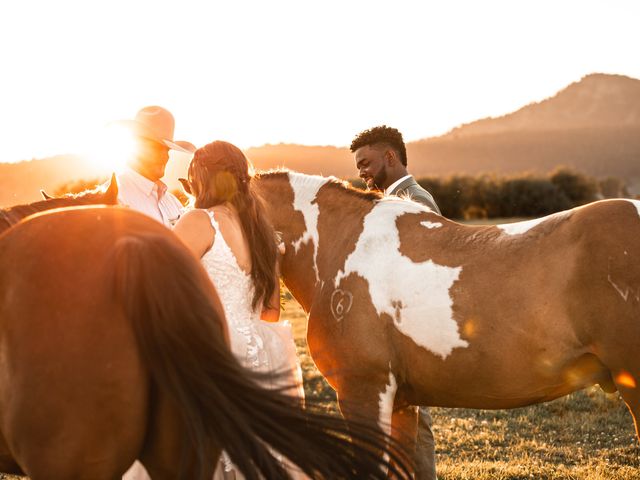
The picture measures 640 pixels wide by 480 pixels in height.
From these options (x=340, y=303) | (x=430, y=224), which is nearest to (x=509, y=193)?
(x=430, y=224)

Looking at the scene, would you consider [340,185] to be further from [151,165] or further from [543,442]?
[543,442]

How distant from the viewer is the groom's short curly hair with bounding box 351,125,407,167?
206 inches

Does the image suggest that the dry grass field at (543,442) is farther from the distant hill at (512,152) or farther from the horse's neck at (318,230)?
the distant hill at (512,152)

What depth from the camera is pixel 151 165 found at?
16.6 feet

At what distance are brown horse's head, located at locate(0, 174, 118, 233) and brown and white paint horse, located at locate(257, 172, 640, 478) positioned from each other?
4.89 feet

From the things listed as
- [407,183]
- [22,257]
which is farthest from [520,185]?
[22,257]

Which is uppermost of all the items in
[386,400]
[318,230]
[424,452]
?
[318,230]

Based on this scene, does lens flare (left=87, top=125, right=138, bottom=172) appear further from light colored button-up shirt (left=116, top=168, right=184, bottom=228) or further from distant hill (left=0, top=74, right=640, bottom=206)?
distant hill (left=0, top=74, right=640, bottom=206)

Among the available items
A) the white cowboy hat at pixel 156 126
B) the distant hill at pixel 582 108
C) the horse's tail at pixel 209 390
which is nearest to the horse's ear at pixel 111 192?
the horse's tail at pixel 209 390

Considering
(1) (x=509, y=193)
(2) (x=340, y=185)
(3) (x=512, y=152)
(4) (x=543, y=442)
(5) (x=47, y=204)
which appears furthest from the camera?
(3) (x=512, y=152)

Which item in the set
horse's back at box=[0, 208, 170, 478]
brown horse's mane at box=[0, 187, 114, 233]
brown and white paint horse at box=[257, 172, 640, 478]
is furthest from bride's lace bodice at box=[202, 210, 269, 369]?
horse's back at box=[0, 208, 170, 478]

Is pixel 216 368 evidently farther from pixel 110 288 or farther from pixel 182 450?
pixel 110 288

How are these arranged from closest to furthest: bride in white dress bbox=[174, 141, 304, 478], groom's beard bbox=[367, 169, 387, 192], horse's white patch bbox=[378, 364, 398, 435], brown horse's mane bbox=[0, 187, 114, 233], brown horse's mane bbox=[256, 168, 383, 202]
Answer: brown horse's mane bbox=[0, 187, 114, 233] < bride in white dress bbox=[174, 141, 304, 478] < horse's white patch bbox=[378, 364, 398, 435] < brown horse's mane bbox=[256, 168, 383, 202] < groom's beard bbox=[367, 169, 387, 192]

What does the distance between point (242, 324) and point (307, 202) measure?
1.24 m
